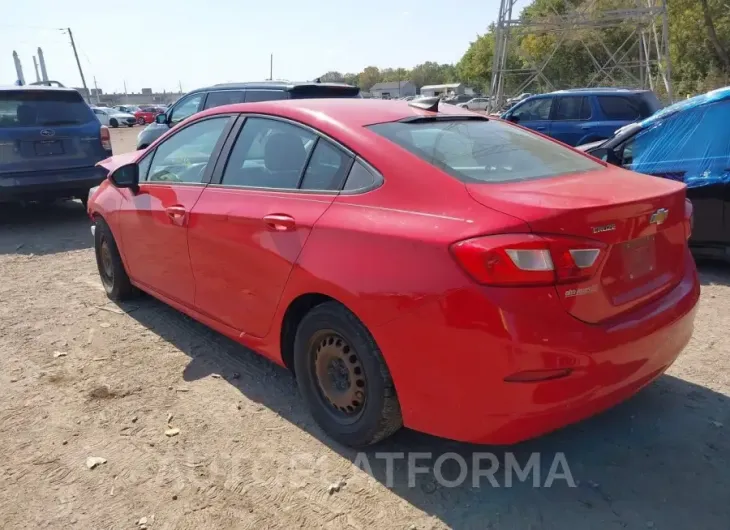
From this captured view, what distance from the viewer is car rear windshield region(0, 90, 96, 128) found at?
769cm

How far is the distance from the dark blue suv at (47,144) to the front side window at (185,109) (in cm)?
202

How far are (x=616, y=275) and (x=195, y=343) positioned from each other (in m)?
2.91

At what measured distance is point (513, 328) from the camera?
2160 mm

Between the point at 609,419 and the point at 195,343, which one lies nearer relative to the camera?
the point at 609,419

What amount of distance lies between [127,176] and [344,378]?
2.42 metres

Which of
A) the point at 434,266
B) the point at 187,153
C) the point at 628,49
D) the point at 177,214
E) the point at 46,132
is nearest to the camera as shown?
the point at 434,266

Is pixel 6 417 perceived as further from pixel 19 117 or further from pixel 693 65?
pixel 693 65

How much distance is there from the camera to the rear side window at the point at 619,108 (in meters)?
10.8

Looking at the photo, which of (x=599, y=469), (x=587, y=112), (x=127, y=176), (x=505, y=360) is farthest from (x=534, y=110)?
(x=505, y=360)

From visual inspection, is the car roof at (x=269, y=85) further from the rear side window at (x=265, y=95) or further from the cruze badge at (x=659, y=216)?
the cruze badge at (x=659, y=216)

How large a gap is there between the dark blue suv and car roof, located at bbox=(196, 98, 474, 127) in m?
5.41

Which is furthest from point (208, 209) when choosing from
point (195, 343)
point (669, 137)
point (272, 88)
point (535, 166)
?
point (272, 88)

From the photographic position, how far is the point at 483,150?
117 inches

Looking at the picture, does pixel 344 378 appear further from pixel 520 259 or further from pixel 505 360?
pixel 520 259
